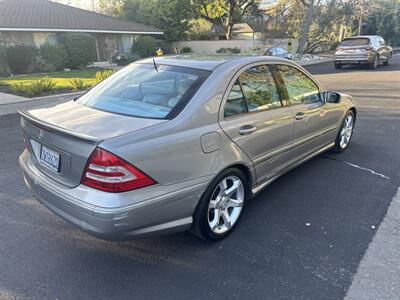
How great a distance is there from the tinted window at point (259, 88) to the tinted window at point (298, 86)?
28 centimetres

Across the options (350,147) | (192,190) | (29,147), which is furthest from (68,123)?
(350,147)

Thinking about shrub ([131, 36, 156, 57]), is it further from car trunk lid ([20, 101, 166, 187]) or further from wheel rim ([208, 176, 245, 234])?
wheel rim ([208, 176, 245, 234])

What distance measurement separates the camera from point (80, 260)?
2.74m

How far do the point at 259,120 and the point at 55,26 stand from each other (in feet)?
76.4

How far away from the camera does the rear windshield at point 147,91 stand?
109 inches

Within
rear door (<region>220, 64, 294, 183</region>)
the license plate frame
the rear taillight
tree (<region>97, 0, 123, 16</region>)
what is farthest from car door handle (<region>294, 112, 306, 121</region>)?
tree (<region>97, 0, 123, 16</region>)

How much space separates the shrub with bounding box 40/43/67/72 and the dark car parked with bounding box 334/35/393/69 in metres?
16.6

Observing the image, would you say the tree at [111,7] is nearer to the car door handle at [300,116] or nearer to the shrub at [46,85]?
the shrub at [46,85]

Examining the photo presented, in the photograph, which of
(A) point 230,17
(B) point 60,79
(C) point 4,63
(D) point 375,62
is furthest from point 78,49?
(A) point 230,17

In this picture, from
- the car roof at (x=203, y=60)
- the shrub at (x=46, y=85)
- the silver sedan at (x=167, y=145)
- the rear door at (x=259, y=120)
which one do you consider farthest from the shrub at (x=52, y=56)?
the rear door at (x=259, y=120)

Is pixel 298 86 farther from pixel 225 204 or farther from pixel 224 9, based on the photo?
pixel 224 9

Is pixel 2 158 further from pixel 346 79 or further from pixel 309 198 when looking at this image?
pixel 346 79

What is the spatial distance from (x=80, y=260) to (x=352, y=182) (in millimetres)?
3370

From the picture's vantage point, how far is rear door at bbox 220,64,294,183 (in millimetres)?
2967
